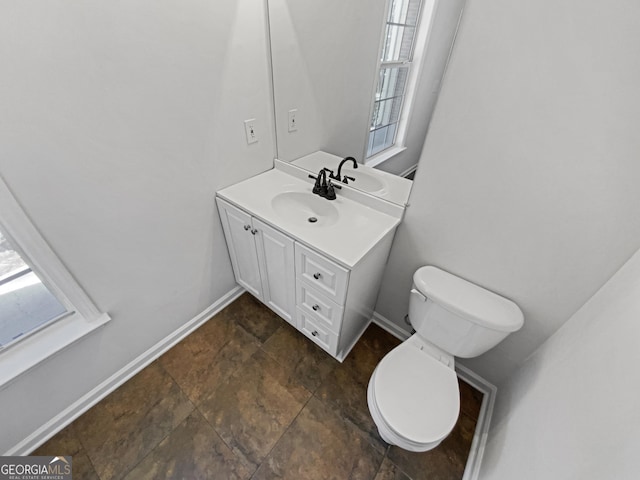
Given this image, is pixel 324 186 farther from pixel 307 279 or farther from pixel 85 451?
pixel 85 451

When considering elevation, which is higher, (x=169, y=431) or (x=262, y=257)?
(x=262, y=257)

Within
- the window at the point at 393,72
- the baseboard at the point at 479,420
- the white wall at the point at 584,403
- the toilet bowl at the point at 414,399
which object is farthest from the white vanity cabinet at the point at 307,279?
the white wall at the point at 584,403

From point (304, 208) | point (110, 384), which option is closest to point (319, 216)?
point (304, 208)

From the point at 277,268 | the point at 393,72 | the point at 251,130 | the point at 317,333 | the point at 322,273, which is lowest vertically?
the point at 317,333

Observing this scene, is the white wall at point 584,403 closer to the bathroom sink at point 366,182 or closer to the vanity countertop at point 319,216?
the vanity countertop at point 319,216

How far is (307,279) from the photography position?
1.17 meters

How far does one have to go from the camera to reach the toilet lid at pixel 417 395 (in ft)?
2.98

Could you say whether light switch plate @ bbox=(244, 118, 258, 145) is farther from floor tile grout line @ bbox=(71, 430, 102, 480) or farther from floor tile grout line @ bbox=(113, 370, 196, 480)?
floor tile grout line @ bbox=(71, 430, 102, 480)

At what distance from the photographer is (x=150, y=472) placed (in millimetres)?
1072

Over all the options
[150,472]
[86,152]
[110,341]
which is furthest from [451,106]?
[150,472]

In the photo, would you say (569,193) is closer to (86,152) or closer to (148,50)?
(148,50)

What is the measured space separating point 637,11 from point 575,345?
90cm

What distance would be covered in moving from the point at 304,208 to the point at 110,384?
4.55 ft

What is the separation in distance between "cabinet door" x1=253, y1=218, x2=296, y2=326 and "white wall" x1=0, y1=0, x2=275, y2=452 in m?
0.36
